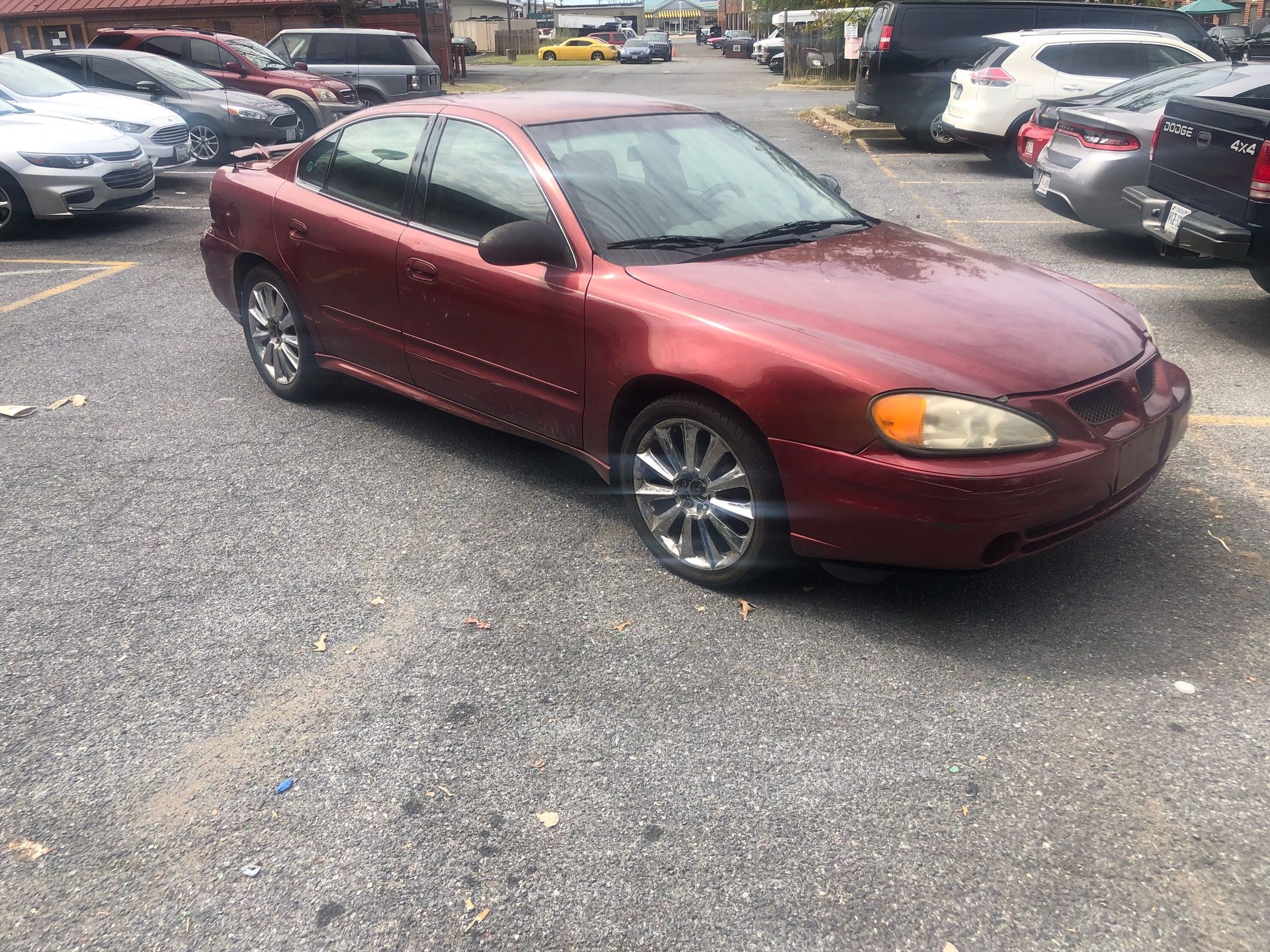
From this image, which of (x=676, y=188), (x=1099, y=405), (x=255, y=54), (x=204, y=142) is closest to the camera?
(x=1099, y=405)

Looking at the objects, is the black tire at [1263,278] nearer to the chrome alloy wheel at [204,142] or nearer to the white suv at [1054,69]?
the white suv at [1054,69]

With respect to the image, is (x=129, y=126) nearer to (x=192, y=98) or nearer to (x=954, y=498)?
(x=192, y=98)

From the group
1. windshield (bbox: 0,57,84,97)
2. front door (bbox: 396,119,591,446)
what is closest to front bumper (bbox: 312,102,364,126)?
windshield (bbox: 0,57,84,97)

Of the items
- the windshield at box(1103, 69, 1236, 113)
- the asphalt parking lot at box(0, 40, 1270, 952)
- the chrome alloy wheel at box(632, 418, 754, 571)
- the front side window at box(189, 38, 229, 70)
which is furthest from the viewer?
the front side window at box(189, 38, 229, 70)

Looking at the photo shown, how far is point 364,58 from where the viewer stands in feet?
69.7

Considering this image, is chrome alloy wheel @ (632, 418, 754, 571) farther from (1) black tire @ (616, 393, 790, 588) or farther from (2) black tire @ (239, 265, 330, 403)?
(2) black tire @ (239, 265, 330, 403)

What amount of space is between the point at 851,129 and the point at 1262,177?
43.2 feet

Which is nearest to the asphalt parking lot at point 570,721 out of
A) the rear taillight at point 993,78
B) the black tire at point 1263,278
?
the black tire at point 1263,278

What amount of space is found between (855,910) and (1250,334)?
582 cm

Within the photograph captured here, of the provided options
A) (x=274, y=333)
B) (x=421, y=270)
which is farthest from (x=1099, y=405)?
(x=274, y=333)

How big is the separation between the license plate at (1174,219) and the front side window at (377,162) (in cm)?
463

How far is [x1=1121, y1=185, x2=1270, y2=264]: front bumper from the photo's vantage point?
6047 millimetres

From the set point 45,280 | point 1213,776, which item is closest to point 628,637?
point 1213,776

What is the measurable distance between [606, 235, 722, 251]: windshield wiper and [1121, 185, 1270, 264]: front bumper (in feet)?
11.7
